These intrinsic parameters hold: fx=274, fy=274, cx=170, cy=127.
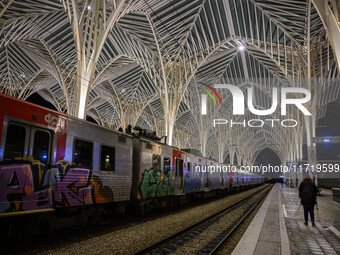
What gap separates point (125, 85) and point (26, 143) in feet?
124

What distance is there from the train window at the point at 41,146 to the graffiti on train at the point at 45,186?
0.16m

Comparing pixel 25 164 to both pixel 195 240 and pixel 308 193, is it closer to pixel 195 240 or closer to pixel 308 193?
pixel 195 240

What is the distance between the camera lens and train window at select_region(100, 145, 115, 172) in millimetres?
9371

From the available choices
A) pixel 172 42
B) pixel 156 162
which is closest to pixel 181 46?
pixel 172 42

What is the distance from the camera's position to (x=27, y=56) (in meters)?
Answer: 37.6

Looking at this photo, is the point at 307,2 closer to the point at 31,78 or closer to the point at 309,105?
the point at 309,105

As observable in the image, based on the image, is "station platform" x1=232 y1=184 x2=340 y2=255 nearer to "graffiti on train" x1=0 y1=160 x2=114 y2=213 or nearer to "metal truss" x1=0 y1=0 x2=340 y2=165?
"graffiti on train" x1=0 y1=160 x2=114 y2=213

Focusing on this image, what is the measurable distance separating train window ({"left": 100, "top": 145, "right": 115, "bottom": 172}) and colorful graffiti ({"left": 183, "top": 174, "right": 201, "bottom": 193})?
25.9 ft

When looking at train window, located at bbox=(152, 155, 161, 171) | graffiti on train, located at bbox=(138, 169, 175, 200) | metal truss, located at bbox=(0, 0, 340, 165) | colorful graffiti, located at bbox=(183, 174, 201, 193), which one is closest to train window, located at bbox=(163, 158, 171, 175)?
graffiti on train, located at bbox=(138, 169, 175, 200)

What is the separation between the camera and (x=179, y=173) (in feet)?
53.2

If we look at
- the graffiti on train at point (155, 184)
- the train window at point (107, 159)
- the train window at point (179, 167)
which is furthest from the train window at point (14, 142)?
the train window at point (179, 167)

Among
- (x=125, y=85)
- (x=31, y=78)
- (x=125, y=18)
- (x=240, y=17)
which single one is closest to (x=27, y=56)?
(x=31, y=78)

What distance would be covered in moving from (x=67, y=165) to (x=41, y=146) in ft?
3.41

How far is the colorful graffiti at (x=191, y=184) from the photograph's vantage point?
56.1 ft
